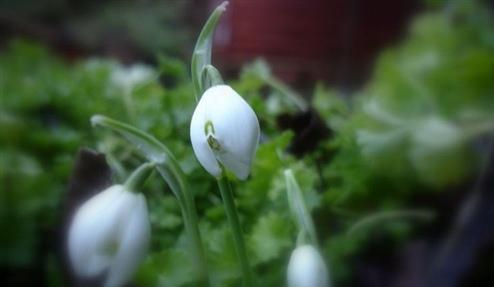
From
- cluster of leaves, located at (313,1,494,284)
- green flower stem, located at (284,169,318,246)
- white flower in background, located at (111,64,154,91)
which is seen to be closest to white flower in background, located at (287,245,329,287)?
green flower stem, located at (284,169,318,246)

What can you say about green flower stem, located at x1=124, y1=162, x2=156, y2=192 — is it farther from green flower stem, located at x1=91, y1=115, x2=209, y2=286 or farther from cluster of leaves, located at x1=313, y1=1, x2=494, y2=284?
cluster of leaves, located at x1=313, y1=1, x2=494, y2=284

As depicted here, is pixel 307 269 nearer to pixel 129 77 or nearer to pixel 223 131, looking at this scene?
pixel 223 131

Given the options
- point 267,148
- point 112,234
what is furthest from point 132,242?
point 267,148

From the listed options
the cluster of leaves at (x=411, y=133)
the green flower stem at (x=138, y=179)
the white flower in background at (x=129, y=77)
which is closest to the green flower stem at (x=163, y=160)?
the green flower stem at (x=138, y=179)

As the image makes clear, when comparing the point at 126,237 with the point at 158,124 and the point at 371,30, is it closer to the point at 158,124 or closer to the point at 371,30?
the point at 158,124

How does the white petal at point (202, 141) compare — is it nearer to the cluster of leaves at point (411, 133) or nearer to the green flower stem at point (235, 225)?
the green flower stem at point (235, 225)
